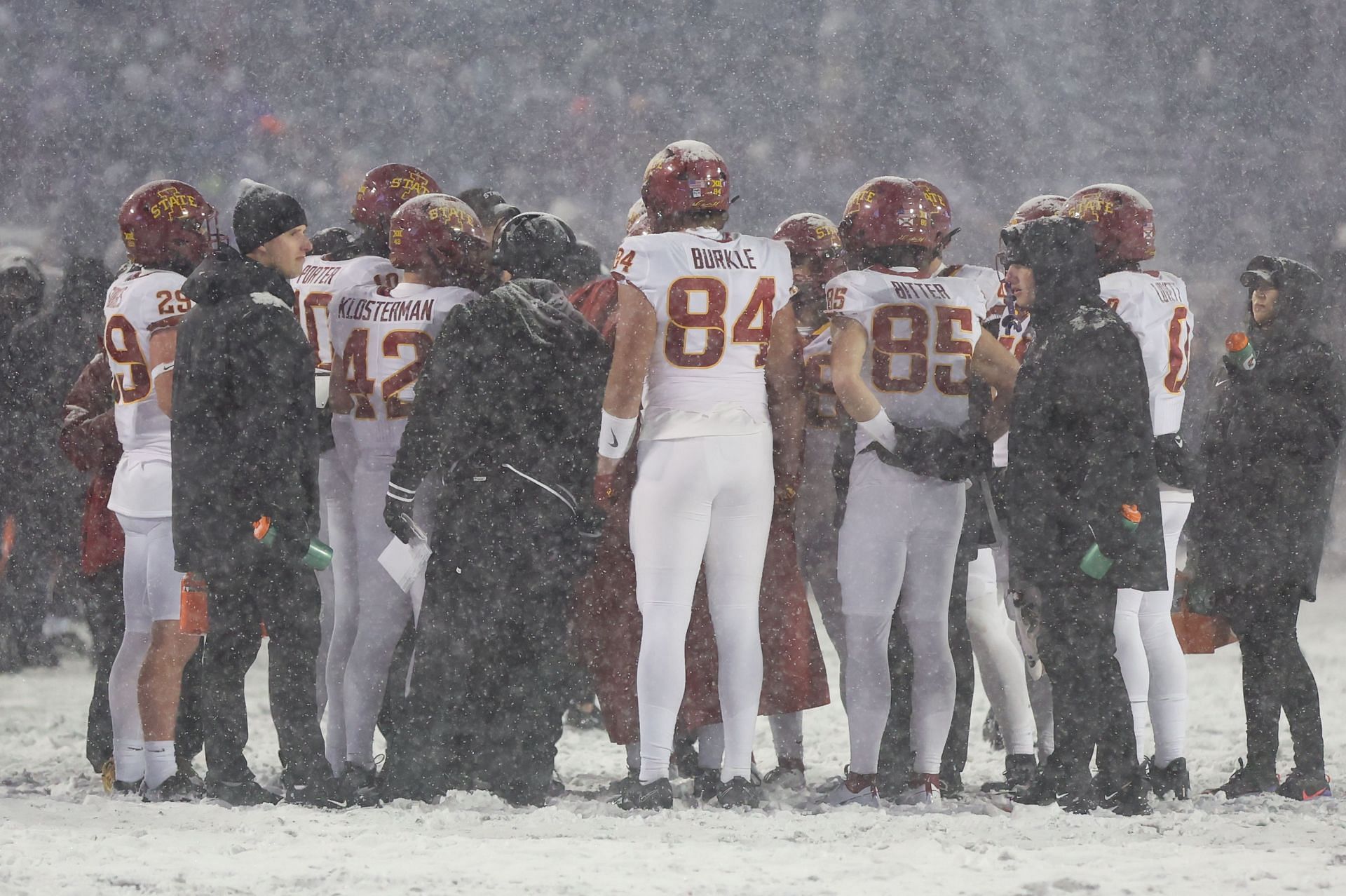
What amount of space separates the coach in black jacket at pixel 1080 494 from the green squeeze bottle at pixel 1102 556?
15 millimetres

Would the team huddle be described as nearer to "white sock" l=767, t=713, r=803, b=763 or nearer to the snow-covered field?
"white sock" l=767, t=713, r=803, b=763

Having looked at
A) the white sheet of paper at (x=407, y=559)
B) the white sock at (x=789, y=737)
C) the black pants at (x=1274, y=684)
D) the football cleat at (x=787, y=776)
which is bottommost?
the football cleat at (x=787, y=776)

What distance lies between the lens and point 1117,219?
4.26 m

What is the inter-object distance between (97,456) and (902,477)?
94.5 inches

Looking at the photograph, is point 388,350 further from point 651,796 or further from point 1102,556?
point 1102,556

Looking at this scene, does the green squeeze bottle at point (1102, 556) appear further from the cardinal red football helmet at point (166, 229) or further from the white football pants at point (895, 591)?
the cardinal red football helmet at point (166, 229)

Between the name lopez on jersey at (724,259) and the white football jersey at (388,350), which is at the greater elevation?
the name lopez on jersey at (724,259)

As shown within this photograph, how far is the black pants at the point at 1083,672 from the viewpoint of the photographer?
12.6 ft

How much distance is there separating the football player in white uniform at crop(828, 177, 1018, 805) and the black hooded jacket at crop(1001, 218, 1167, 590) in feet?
0.52

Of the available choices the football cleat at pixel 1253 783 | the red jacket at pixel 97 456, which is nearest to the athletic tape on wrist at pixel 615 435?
the red jacket at pixel 97 456

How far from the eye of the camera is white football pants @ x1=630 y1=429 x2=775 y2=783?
3.90 meters

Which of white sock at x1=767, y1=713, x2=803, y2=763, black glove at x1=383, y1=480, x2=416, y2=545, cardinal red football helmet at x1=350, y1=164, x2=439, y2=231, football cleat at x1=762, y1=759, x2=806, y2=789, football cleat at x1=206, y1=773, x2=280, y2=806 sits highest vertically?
cardinal red football helmet at x1=350, y1=164, x2=439, y2=231

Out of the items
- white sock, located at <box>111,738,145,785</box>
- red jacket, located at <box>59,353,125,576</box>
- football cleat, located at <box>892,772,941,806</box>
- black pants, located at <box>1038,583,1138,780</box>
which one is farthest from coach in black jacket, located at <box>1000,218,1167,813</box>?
red jacket, located at <box>59,353,125,576</box>

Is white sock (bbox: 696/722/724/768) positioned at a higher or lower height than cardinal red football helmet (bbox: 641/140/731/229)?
lower
